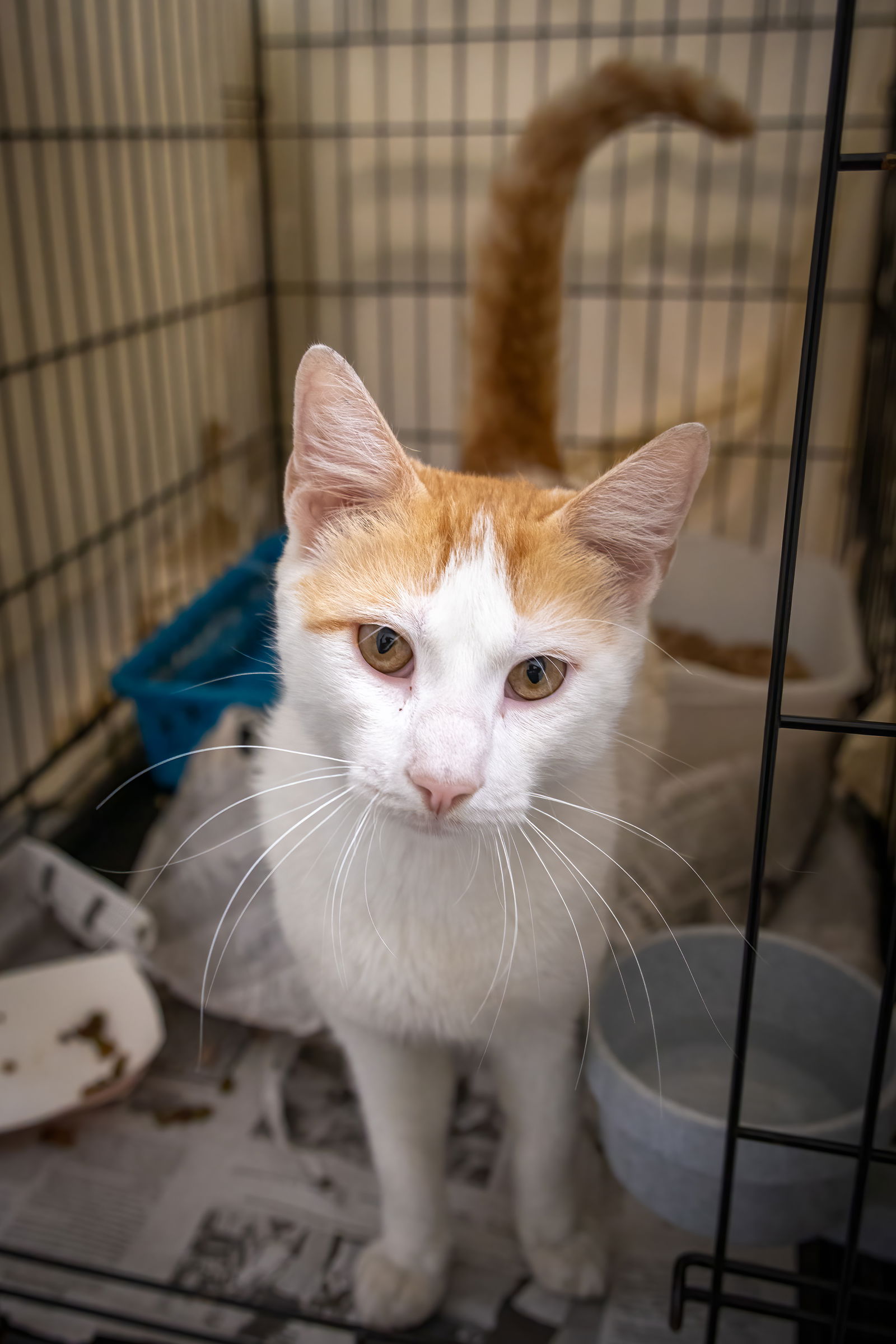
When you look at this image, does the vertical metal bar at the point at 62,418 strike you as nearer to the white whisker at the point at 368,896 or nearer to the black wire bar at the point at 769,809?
the white whisker at the point at 368,896

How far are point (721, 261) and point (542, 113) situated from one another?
929 mm

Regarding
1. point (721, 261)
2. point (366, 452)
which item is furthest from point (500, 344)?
point (721, 261)

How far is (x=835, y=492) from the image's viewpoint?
2137 mm

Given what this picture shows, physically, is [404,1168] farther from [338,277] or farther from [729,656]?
[338,277]

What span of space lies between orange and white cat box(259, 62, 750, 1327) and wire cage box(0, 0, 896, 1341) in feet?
2.22

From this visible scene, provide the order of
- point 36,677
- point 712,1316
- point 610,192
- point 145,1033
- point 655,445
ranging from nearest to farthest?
point 655,445 → point 712,1316 → point 145,1033 → point 36,677 → point 610,192

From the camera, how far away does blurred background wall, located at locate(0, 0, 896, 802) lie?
158 cm

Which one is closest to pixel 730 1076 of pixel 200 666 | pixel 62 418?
pixel 200 666

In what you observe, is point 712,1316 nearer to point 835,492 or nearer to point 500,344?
point 500,344

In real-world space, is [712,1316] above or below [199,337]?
below

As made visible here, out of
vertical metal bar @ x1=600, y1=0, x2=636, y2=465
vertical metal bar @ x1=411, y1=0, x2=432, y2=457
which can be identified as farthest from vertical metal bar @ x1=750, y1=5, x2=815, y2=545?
vertical metal bar @ x1=411, y1=0, x2=432, y2=457

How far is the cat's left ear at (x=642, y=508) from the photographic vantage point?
2.16 ft

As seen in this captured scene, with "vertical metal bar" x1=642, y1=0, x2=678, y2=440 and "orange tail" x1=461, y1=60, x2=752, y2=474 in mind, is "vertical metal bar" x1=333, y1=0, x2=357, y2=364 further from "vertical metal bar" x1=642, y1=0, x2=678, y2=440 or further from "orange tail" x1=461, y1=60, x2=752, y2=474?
"orange tail" x1=461, y1=60, x2=752, y2=474

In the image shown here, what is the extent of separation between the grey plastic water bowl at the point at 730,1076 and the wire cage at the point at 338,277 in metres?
0.35
